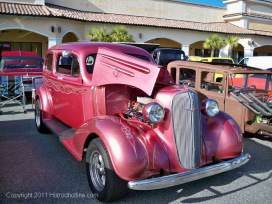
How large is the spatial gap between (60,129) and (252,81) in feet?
14.7

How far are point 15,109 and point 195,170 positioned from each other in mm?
6893

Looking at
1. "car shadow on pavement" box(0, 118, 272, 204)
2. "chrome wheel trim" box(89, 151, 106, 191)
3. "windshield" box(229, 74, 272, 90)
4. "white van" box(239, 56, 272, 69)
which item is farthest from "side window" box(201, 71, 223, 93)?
"white van" box(239, 56, 272, 69)

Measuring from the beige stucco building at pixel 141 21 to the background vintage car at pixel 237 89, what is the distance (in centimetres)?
1306

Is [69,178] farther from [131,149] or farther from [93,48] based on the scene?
[93,48]

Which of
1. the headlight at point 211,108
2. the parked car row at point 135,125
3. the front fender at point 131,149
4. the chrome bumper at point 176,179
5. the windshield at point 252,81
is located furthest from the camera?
the windshield at point 252,81

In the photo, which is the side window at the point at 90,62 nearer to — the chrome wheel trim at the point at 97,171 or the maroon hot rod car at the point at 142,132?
the maroon hot rod car at the point at 142,132

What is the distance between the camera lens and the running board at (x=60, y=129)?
425 centimetres

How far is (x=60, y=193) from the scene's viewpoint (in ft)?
11.0

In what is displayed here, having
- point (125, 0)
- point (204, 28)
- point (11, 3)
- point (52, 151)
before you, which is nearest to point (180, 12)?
point (204, 28)

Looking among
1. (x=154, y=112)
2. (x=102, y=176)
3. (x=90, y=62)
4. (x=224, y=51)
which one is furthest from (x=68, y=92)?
(x=224, y=51)

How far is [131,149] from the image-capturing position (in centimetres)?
290

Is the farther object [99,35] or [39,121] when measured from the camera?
[99,35]

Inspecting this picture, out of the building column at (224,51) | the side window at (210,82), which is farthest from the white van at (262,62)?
the building column at (224,51)

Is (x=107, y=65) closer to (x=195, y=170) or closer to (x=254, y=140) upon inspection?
(x=195, y=170)
